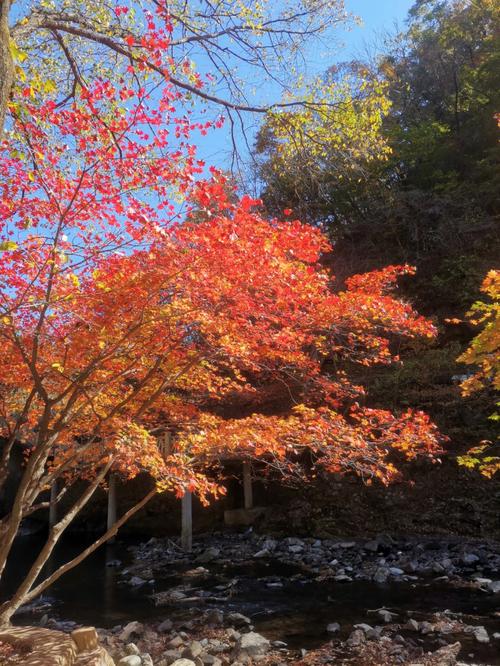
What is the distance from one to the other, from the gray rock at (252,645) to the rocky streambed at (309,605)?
0.01m

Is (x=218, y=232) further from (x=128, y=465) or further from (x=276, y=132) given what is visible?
(x=128, y=465)

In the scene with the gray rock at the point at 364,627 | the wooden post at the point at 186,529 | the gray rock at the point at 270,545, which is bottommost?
the gray rock at the point at 364,627

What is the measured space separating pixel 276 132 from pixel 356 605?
685 cm

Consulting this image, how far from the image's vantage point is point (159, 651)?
630 cm

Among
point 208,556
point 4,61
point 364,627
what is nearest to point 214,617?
point 364,627

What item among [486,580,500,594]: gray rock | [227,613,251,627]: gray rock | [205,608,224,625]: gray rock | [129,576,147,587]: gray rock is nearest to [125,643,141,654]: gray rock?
[205,608,224,625]: gray rock

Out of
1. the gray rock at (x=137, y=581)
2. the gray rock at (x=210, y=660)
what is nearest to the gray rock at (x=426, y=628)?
the gray rock at (x=210, y=660)

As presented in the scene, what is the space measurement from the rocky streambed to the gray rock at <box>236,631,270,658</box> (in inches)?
0.5

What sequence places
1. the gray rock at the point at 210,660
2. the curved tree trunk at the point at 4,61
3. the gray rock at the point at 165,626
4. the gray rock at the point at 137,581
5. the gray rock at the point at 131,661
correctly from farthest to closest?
the gray rock at the point at 137,581 < the gray rock at the point at 165,626 < the gray rock at the point at 210,660 < the gray rock at the point at 131,661 < the curved tree trunk at the point at 4,61

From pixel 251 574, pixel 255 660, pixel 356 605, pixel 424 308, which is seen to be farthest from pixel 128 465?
pixel 424 308

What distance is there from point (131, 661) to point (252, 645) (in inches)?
57.2

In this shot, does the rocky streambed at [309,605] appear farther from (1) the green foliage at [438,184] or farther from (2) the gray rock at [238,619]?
(1) the green foliage at [438,184]

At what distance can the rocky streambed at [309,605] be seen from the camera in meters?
5.98

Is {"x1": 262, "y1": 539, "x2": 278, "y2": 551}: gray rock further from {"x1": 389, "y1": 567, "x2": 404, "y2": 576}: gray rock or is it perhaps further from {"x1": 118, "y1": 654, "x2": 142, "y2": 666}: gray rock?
{"x1": 118, "y1": 654, "x2": 142, "y2": 666}: gray rock
